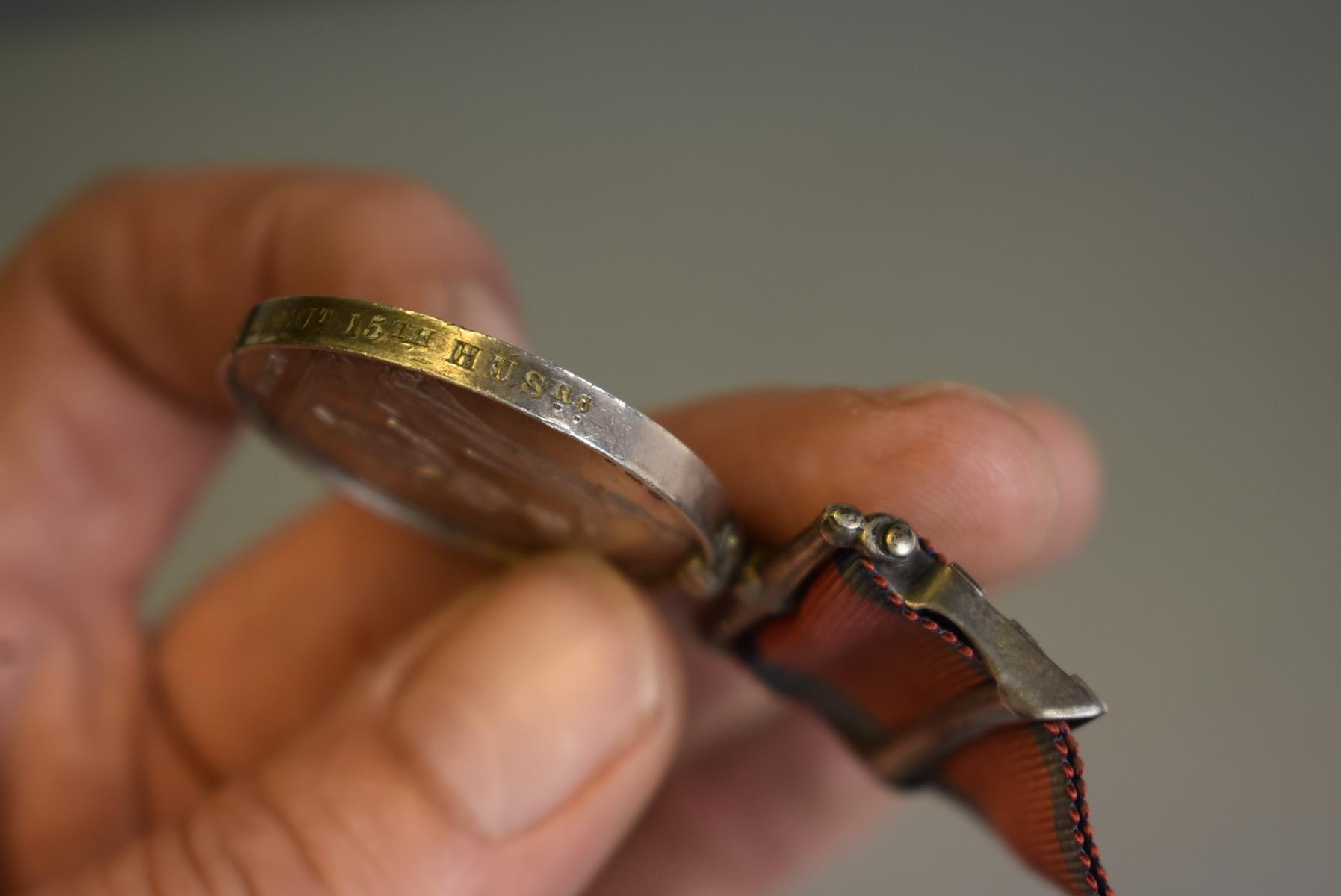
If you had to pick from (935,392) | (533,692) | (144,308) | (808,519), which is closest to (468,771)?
(533,692)

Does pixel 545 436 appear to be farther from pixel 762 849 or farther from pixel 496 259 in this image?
pixel 762 849

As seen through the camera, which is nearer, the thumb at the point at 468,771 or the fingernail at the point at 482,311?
the thumb at the point at 468,771

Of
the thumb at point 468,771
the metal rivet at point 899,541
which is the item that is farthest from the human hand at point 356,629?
the metal rivet at point 899,541

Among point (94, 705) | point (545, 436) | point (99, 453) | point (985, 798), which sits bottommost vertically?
point (94, 705)

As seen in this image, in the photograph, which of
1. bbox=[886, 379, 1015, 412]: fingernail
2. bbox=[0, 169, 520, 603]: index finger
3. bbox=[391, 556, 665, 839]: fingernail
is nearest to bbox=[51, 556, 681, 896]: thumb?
bbox=[391, 556, 665, 839]: fingernail

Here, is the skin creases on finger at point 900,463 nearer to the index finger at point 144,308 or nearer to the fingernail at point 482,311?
the fingernail at point 482,311

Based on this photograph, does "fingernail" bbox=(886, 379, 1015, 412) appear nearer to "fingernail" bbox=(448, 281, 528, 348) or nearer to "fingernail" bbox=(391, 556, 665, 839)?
"fingernail" bbox=(391, 556, 665, 839)

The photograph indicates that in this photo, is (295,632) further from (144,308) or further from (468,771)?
(468,771)

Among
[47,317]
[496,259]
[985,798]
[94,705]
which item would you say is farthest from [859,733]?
[47,317]
